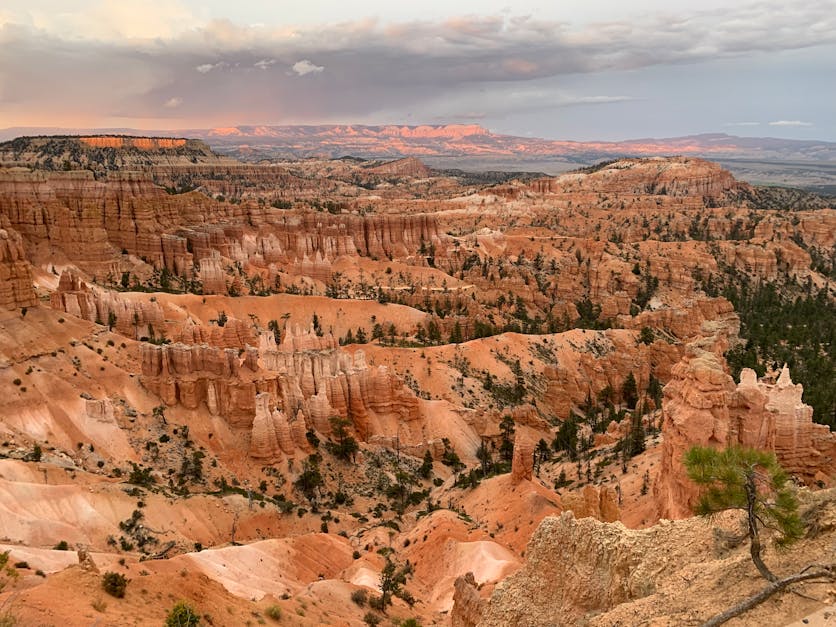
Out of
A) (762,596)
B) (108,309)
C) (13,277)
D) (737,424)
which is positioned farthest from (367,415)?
(762,596)

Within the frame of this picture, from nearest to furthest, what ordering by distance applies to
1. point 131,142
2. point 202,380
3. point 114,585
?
point 114,585, point 202,380, point 131,142

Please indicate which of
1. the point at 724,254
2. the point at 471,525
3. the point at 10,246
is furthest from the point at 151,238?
the point at 724,254

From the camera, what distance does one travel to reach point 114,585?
15.3 m

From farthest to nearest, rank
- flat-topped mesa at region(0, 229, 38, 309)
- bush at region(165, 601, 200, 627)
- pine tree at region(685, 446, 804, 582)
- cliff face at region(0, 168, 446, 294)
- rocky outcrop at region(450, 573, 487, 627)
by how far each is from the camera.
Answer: cliff face at region(0, 168, 446, 294)
flat-topped mesa at region(0, 229, 38, 309)
rocky outcrop at region(450, 573, 487, 627)
bush at region(165, 601, 200, 627)
pine tree at region(685, 446, 804, 582)

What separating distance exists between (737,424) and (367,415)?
26.0 meters

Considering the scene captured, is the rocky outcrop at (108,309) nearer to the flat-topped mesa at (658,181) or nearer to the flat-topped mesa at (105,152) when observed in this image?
the flat-topped mesa at (105,152)

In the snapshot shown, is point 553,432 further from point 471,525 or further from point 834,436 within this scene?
point 834,436

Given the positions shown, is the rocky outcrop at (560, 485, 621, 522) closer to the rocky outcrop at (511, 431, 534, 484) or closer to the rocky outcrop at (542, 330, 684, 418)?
the rocky outcrop at (511, 431, 534, 484)

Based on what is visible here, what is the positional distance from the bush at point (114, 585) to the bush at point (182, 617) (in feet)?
4.02

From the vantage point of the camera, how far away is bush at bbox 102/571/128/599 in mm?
15195

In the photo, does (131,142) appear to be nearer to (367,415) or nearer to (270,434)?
(367,415)

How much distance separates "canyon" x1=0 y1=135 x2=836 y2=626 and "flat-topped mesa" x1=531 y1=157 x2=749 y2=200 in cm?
7157

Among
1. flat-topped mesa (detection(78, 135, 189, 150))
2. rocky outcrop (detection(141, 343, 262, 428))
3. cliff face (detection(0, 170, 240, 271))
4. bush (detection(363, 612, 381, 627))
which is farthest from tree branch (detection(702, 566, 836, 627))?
flat-topped mesa (detection(78, 135, 189, 150))

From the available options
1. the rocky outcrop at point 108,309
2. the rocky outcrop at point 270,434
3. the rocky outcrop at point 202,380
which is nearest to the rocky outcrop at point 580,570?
the rocky outcrop at point 270,434
